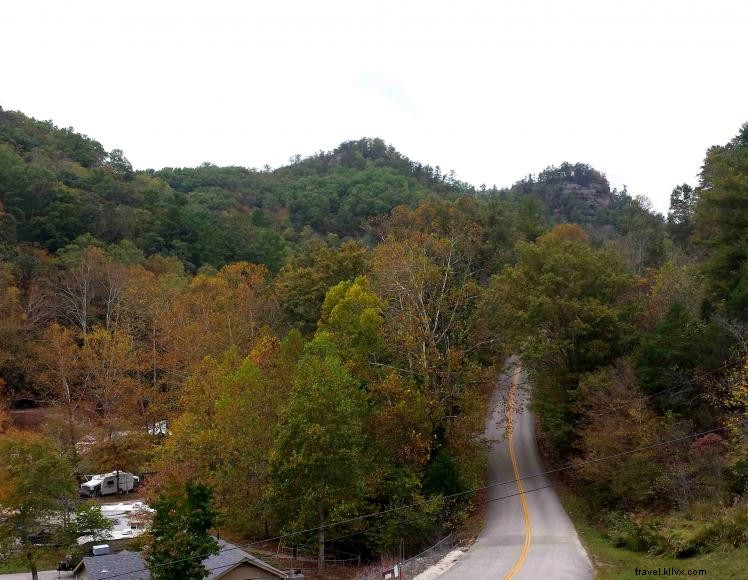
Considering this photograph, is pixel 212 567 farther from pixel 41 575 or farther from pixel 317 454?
pixel 41 575

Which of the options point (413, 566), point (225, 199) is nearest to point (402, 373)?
point (413, 566)

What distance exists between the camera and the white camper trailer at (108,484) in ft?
122

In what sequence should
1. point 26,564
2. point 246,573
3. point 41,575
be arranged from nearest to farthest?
point 246,573 → point 26,564 → point 41,575

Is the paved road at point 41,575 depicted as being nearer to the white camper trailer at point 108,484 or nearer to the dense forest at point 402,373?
the dense forest at point 402,373

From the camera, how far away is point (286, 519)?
23.9 metres

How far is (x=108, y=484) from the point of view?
123 feet

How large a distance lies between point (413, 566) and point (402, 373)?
402 inches

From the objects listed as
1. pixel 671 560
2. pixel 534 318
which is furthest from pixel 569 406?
pixel 671 560

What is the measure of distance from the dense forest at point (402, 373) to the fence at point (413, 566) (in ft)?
4.47

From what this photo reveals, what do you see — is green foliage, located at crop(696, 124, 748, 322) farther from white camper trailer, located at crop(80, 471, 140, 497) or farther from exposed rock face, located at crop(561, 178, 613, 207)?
exposed rock face, located at crop(561, 178, 613, 207)

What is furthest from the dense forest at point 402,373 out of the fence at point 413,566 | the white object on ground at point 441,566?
the white object on ground at point 441,566

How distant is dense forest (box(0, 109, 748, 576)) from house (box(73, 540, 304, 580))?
1.64 m

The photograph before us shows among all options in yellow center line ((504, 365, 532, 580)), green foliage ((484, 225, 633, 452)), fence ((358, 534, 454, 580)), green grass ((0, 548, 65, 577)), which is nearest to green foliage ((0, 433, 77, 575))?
green grass ((0, 548, 65, 577))

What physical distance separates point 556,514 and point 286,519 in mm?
10448
